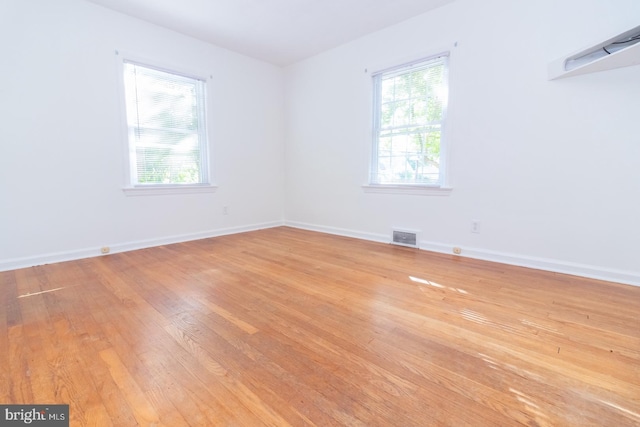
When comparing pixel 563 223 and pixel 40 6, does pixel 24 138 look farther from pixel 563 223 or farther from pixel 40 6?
pixel 563 223

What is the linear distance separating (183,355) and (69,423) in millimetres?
443

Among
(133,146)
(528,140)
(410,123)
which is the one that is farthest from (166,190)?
(528,140)

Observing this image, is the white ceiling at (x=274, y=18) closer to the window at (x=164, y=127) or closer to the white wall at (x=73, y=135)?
the white wall at (x=73, y=135)

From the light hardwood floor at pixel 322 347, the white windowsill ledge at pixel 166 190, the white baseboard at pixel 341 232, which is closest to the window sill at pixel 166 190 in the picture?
the white windowsill ledge at pixel 166 190

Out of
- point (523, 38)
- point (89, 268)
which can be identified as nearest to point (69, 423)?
point (89, 268)

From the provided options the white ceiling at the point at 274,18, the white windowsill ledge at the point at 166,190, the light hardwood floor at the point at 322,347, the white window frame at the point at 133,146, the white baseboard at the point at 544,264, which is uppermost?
the white ceiling at the point at 274,18

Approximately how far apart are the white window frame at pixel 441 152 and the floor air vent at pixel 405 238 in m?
0.49

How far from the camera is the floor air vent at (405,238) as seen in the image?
3.44 meters

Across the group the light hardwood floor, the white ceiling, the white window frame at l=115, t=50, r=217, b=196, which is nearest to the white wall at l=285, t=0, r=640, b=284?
the white ceiling

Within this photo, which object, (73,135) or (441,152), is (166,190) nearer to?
(73,135)

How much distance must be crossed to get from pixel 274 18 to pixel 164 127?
6.02ft

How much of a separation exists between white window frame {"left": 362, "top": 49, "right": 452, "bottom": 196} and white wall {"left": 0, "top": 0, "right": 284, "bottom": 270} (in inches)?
83.6

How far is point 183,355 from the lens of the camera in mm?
1373

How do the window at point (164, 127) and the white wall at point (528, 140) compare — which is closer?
the white wall at point (528, 140)
